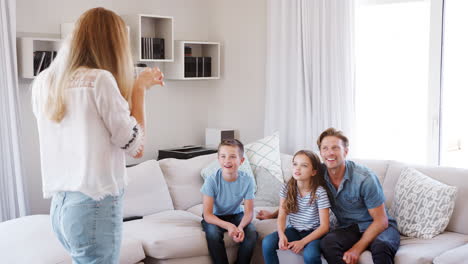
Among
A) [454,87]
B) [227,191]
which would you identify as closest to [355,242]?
[227,191]

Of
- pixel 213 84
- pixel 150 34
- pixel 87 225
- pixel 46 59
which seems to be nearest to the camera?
pixel 87 225

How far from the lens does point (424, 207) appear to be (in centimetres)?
325

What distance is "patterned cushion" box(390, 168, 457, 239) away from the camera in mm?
3223

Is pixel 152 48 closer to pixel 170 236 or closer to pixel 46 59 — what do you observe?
pixel 46 59

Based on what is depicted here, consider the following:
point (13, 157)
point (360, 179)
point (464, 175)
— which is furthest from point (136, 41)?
point (464, 175)

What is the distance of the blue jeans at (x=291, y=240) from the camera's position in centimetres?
307

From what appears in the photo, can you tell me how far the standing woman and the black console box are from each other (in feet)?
9.24

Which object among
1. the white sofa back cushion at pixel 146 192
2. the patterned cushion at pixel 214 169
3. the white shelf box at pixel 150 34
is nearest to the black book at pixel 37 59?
the white shelf box at pixel 150 34

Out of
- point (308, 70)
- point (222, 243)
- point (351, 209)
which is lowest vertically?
point (222, 243)

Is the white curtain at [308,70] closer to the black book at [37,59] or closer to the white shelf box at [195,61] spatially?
the white shelf box at [195,61]

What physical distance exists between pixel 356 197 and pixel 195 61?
2.42 metres

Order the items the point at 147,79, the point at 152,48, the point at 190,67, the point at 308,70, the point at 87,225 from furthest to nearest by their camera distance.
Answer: the point at 190,67, the point at 152,48, the point at 308,70, the point at 147,79, the point at 87,225

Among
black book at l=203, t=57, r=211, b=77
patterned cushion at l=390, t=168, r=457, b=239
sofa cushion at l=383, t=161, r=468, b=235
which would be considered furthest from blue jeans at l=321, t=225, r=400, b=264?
black book at l=203, t=57, r=211, b=77

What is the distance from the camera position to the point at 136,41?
4.64m
